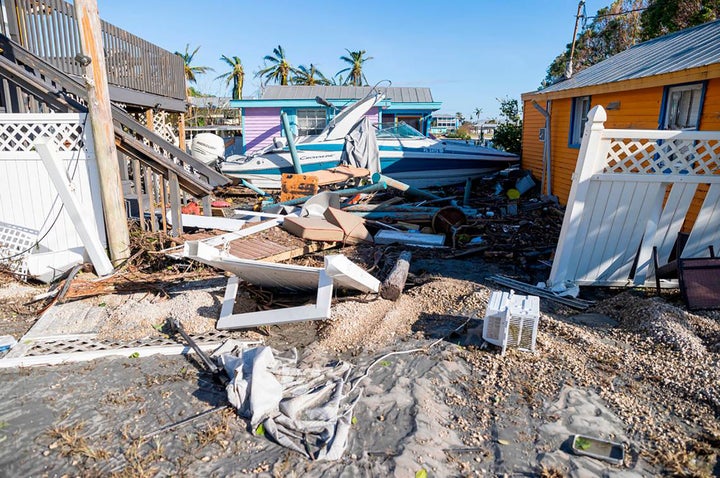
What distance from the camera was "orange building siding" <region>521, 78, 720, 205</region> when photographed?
6605mm

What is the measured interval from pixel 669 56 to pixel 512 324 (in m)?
7.00

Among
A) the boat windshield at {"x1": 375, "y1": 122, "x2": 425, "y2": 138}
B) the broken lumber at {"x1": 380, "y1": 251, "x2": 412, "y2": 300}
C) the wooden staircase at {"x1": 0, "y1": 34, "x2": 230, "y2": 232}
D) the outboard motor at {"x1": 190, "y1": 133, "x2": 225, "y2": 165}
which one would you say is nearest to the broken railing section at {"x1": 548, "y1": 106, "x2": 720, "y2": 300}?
the broken lumber at {"x1": 380, "y1": 251, "x2": 412, "y2": 300}

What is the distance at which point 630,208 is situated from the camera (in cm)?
555

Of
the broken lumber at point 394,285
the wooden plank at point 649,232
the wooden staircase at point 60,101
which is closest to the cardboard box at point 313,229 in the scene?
the wooden staircase at point 60,101

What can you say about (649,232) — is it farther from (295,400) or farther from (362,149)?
(362,149)

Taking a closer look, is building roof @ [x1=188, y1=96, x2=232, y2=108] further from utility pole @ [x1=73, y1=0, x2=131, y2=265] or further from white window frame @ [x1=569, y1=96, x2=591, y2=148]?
utility pole @ [x1=73, y1=0, x2=131, y2=265]

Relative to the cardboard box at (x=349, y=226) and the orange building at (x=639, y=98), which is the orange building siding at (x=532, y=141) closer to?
the orange building at (x=639, y=98)

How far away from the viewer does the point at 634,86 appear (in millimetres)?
7754

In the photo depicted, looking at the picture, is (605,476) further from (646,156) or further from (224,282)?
(224,282)

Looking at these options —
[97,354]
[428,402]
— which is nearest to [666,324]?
[428,402]

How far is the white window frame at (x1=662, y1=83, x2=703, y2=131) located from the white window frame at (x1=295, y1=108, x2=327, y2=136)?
13367 millimetres

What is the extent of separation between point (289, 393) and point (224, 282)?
2557 mm

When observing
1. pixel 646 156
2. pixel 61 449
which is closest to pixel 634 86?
pixel 646 156

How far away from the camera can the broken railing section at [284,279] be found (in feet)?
14.4
